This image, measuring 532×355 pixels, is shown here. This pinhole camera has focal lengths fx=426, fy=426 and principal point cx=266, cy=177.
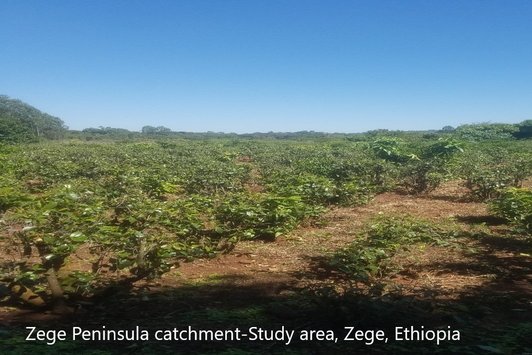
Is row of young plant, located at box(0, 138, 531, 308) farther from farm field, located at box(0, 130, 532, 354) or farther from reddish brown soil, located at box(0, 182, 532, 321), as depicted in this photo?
reddish brown soil, located at box(0, 182, 532, 321)

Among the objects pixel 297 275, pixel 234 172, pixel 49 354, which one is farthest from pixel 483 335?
pixel 234 172

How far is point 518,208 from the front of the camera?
23.9ft

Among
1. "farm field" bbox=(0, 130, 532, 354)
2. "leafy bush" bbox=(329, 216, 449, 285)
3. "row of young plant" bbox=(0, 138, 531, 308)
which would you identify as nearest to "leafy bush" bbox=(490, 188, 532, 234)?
"farm field" bbox=(0, 130, 532, 354)

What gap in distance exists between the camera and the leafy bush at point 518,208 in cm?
658

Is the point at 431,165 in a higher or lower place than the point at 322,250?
higher

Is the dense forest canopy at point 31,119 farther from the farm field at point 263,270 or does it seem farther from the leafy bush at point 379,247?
the leafy bush at point 379,247

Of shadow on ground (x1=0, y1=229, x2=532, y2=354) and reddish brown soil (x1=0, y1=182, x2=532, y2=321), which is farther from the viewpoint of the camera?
reddish brown soil (x1=0, y1=182, x2=532, y2=321)

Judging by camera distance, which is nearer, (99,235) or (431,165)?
(99,235)

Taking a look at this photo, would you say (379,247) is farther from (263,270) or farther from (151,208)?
(151,208)

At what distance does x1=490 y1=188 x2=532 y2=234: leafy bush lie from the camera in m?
6.58

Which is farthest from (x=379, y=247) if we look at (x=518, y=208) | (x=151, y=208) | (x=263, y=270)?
(x=151, y=208)

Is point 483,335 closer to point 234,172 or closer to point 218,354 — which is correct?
point 218,354

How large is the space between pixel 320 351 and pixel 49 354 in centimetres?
188

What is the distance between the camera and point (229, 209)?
709 cm
